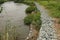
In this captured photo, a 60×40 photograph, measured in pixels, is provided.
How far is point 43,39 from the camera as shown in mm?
8258

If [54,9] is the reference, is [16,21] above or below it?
below

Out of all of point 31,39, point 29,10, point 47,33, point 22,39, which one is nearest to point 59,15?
point 22,39

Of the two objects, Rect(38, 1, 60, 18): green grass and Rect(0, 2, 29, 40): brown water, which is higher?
Rect(38, 1, 60, 18): green grass

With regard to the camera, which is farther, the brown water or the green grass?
the green grass

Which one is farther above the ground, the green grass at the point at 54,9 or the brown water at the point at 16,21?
the green grass at the point at 54,9

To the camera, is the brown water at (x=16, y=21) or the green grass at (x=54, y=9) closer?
the brown water at (x=16, y=21)

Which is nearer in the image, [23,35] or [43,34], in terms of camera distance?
[43,34]

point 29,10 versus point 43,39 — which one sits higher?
point 43,39

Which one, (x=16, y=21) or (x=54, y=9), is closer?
(x=54, y=9)

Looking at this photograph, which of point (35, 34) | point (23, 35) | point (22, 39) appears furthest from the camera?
point (23, 35)

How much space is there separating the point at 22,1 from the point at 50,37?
41.4m

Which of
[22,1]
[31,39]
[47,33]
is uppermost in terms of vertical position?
[47,33]

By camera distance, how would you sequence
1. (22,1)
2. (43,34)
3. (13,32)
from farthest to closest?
(22,1) → (13,32) → (43,34)

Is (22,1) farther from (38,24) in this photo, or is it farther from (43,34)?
(43,34)
